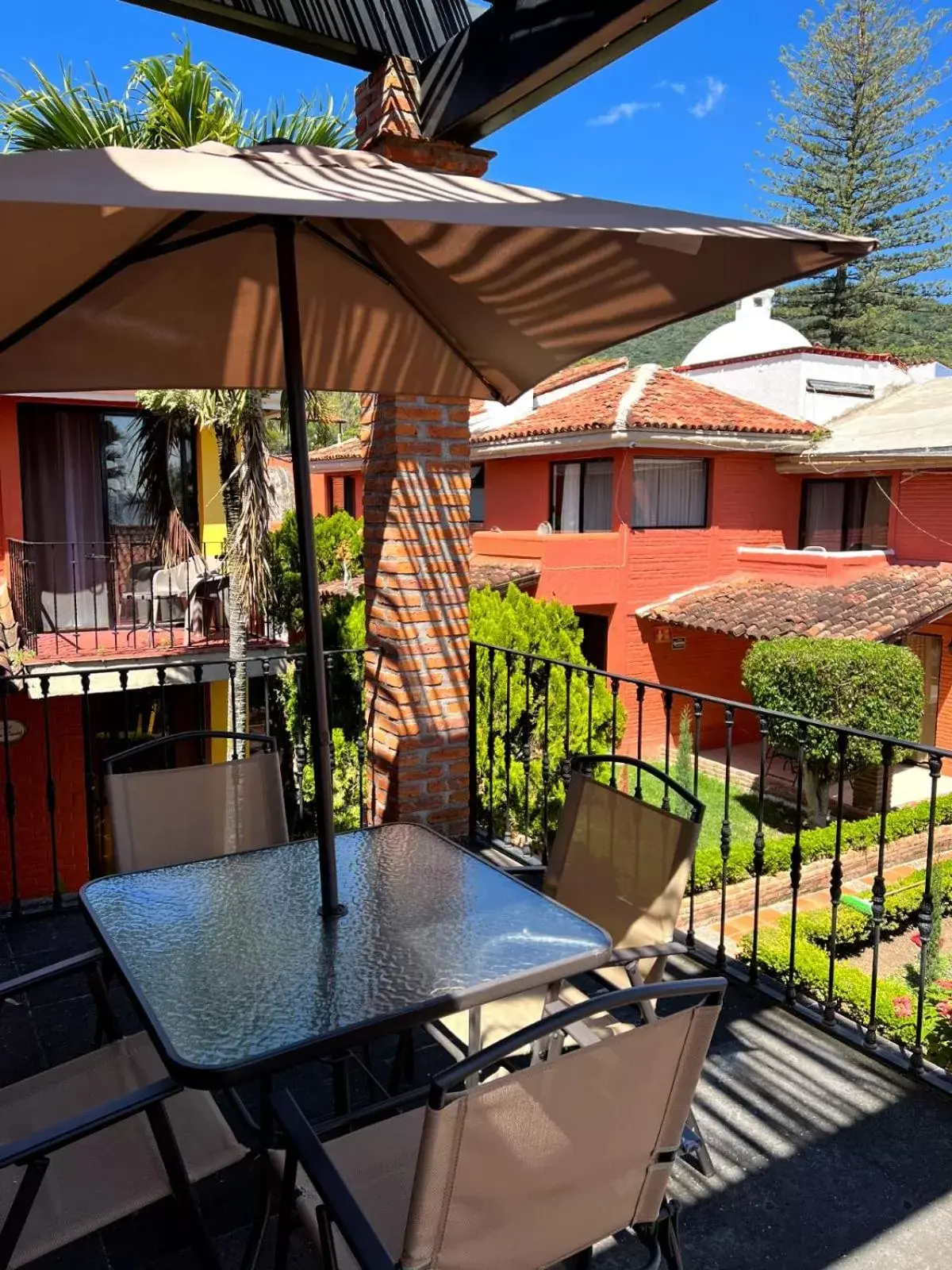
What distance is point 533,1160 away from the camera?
1.34 metres

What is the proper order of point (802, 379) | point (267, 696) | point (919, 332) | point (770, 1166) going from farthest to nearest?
1. point (919, 332)
2. point (802, 379)
3. point (267, 696)
4. point (770, 1166)

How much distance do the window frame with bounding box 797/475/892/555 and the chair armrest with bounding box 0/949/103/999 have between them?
15822mm

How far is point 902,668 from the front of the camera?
12250mm

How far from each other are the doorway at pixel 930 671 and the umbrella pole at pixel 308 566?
1510 cm

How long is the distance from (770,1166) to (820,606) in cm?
1329

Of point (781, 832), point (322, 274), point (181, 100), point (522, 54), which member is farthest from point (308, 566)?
point (781, 832)

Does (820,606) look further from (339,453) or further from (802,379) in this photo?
(339,453)

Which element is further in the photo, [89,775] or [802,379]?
[802,379]

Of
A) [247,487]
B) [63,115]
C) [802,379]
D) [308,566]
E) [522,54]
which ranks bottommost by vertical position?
[308,566]

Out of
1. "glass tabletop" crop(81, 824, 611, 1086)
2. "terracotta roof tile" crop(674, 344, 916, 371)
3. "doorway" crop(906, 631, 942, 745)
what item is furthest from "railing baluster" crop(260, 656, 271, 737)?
"terracotta roof tile" crop(674, 344, 916, 371)

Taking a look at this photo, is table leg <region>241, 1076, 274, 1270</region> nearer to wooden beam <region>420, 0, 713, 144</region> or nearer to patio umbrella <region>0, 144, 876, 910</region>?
patio umbrella <region>0, 144, 876, 910</region>

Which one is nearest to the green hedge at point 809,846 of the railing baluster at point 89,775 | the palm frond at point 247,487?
the palm frond at point 247,487

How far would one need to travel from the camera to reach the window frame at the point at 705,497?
15.4 meters

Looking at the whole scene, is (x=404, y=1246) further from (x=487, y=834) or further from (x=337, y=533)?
(x=337, y=533)
